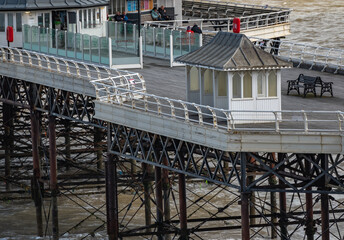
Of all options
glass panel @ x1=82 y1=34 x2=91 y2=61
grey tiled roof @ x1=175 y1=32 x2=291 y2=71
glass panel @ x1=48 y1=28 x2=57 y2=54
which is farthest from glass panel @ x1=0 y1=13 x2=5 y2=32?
grey tiled roof @ x1=175 y1=32 x2=291 y2=71

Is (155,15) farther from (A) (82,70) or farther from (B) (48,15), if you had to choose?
(A) (82,70)

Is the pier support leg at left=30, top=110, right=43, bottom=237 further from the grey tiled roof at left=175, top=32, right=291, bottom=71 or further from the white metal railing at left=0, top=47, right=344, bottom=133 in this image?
the grey tiled roof at left=175, top=32, right=291, bottom=71

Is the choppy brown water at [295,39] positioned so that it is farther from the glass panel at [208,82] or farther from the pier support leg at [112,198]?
the glass panel at [208,82]

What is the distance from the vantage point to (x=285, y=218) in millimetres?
46219

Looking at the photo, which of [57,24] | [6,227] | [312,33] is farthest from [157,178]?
[312,33]

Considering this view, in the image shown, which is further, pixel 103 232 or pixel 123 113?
pixel 103 232

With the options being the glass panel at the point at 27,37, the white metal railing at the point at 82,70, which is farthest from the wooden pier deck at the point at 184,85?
the glass panel at the point at 27,37

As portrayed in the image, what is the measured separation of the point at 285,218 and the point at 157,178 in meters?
4.77

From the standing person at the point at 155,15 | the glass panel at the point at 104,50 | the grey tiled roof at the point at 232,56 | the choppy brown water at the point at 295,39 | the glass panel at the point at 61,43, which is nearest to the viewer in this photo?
the grey tiled roof at the point at 232,56

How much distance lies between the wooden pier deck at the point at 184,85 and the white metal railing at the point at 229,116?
7.72ft

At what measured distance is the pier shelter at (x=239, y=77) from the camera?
4022 cm

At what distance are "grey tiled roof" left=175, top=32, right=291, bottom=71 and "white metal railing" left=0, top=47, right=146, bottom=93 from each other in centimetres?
332

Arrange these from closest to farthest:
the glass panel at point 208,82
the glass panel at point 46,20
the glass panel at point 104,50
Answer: the glass panel at point 208,82 → the glass panel at point 104,50 → the glass panel at point 46,20

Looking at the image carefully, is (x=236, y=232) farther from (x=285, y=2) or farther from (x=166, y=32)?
(x=285, y=2)
